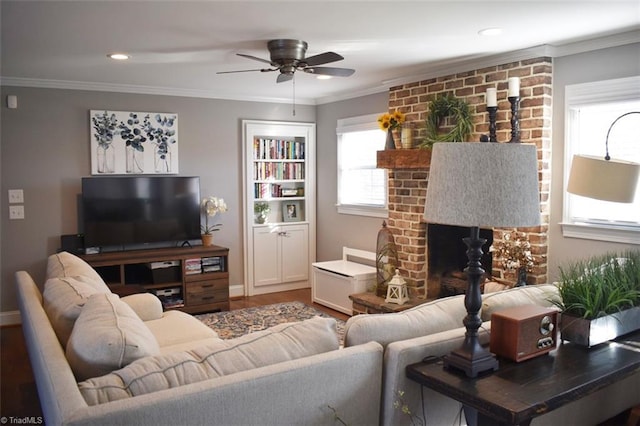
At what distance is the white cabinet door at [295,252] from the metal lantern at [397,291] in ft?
6.53

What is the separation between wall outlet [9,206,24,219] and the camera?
5.04m

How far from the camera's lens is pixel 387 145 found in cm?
496

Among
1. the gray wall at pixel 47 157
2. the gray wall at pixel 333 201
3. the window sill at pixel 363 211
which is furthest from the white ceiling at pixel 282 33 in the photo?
the window sill at pixel 363 211

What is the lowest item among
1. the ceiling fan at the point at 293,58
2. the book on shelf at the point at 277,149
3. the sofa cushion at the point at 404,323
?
the sofa cushion at the point at 404,323

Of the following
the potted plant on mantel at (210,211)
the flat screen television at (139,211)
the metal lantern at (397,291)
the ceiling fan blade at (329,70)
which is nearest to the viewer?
the ceiling fan blade at (329,70)

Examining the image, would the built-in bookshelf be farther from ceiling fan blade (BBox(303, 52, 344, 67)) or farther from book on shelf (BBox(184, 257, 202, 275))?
ceiling fan blade (BBox(303, 52, 344, 67))

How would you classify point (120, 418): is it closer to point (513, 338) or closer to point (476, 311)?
point (476, 311)

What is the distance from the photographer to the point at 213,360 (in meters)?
1.72

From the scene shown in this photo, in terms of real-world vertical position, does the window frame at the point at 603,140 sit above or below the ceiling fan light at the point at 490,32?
below

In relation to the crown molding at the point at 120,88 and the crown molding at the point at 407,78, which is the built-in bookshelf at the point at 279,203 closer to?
the crown molding at the point at 120,88

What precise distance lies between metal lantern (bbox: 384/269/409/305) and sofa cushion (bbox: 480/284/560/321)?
7.21 ft
